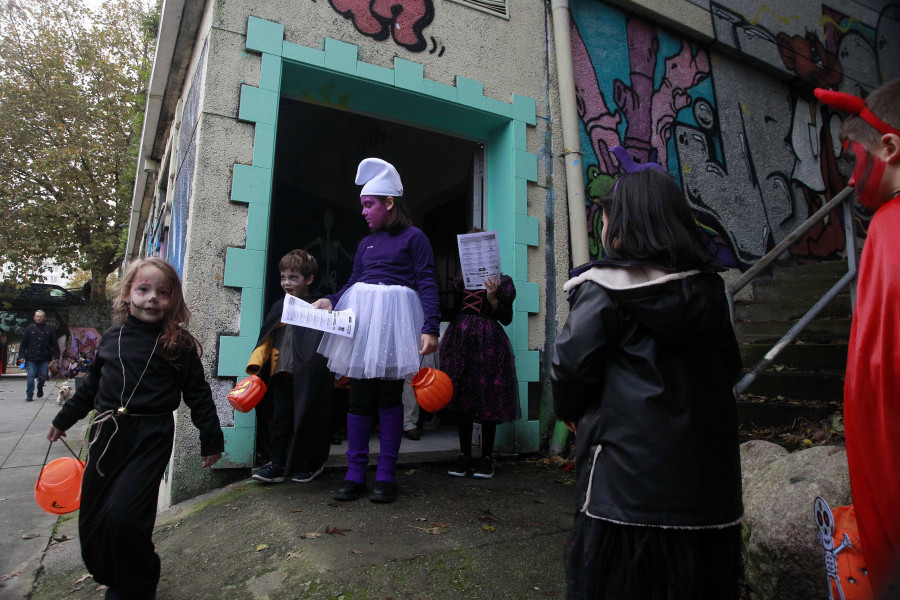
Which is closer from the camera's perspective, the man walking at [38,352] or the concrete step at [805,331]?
the concrete step at [805,331]

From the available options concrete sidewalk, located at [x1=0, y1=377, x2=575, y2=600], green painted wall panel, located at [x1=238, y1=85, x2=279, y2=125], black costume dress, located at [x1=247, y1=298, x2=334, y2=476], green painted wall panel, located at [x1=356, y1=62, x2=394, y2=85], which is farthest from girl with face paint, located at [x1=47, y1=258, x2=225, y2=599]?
green painted wall panel, located at [x1=356, y1=62, x2=394, y2=85]

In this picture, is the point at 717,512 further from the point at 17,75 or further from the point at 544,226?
the point at 17,75

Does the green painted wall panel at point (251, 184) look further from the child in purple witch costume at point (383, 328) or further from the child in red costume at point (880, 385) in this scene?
the child in red costume at point (880, 385)

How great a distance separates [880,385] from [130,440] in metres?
2.57

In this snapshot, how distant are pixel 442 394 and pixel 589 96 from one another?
354 centimetres

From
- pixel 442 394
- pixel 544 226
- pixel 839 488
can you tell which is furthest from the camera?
pixel 544 226

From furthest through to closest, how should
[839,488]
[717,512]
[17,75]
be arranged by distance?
[17,75]
[839,488]
[717,512]

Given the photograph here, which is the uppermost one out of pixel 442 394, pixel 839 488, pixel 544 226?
pixel 544 226

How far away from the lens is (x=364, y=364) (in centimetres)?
311

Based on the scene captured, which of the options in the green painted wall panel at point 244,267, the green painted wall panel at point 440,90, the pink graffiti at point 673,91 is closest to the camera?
the green painted wall panel at point 244,267

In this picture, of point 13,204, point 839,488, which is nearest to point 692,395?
point 839,488

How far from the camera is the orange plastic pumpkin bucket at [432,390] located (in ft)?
10.0

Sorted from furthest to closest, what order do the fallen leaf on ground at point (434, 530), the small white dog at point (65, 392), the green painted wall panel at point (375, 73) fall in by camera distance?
the small white dog at point (65, 392) → the green painted wall panel at point (375, 73) → the fallen leaf on ground at point (434, 530)

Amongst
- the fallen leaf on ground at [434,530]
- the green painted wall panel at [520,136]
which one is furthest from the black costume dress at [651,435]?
the green painted wall panel at [520,136]
